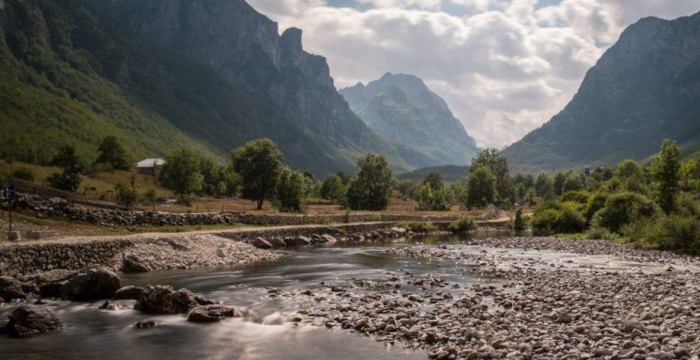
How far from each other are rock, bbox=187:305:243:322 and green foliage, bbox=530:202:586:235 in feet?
234

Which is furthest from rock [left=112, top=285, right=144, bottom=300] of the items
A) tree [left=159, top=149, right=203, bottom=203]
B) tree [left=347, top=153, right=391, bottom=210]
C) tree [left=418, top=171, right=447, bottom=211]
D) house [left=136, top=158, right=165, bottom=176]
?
house [left=136, top=158, right=165, bottom=176]

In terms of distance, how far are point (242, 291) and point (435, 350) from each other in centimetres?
1592

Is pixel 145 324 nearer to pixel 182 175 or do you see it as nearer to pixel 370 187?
pixel 182 175

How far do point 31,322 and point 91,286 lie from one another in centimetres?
711

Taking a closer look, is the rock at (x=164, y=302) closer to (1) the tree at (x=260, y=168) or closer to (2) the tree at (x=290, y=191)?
(2) the tree at (x=290, y=191)

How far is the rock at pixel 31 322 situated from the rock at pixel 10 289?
269 inches

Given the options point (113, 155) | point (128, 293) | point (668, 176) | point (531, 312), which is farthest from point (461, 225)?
point (113, 155)

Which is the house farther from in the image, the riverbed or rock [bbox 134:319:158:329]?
rock [bbox 134:319:158:329]

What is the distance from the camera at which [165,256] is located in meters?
41.8

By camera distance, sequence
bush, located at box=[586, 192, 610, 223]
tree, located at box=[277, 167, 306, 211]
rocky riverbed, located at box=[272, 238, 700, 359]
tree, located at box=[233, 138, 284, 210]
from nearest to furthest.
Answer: rocky riverbed, located at box=[272, 238, 700, 359]
bush, located at box=[586, 192, 610, 223]
tree, located at box=[277, 167, 306, 211]
tree, located at box=[233, 138, 284, 210]

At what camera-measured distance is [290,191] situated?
97250 millimetres

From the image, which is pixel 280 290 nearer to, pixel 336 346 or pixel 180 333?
pixel 180 333

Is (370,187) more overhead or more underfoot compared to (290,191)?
more overhead

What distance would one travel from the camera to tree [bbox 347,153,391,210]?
12712 cm
